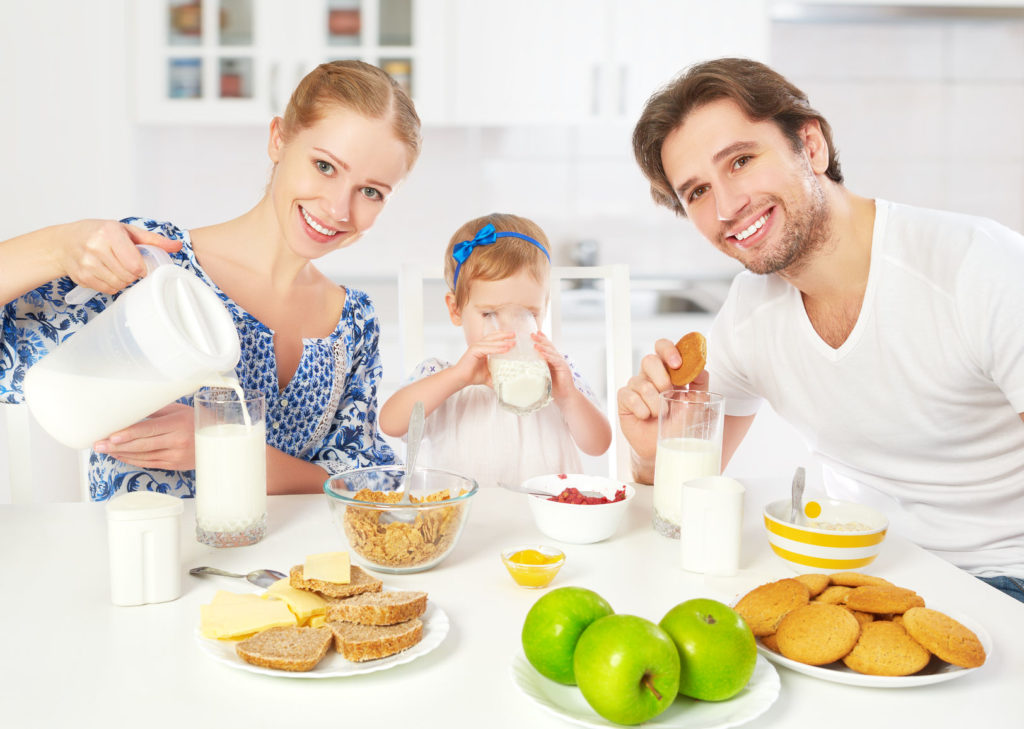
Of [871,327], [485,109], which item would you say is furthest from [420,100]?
[871,327]

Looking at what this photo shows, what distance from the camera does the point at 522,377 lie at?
154 centimetres

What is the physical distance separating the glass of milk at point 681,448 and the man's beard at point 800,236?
0.44m

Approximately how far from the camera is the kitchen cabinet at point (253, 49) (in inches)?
119

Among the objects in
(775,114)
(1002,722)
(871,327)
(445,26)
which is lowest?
(1002,722)

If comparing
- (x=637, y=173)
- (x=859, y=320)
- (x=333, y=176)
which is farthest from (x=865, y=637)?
(x=637, y=173)

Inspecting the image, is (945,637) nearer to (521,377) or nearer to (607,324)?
(521,377)

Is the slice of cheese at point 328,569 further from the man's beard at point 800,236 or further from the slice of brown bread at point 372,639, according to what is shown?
the man's beard at point 800,236

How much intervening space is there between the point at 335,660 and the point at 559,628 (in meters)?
0.20

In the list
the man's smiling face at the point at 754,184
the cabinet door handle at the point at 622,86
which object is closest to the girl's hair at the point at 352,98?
the man's smiling face at the point at 754,184

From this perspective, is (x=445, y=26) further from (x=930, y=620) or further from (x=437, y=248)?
(x=930, y=620)

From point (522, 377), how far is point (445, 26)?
6.41 feet

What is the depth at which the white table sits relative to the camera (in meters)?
0.71

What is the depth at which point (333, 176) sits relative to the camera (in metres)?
1.44

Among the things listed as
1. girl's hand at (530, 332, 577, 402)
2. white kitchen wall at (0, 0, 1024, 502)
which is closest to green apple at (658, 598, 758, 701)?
girl's hand at (530, 332, 577, 402)
